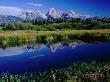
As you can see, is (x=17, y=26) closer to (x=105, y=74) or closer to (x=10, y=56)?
(x=10, y=56)

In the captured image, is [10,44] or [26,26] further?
[26,26]

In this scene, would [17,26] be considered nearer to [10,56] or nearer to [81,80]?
[10,56]

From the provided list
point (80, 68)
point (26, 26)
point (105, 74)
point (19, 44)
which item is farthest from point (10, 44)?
point (26, 26)

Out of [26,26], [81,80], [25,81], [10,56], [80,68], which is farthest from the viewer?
[26,26]

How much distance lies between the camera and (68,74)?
46.4ft

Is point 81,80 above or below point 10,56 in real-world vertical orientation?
above

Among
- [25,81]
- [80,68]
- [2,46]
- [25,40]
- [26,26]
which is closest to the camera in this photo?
[25,81]

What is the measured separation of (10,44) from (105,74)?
90.0ft

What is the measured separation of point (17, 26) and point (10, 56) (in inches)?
2409

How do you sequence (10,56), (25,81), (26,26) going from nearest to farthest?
(25,81), (10,56), (26,26)

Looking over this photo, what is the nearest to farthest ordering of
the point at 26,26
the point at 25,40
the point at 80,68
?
the point at 80,68 → the point at 25,40 → the point at 26,26

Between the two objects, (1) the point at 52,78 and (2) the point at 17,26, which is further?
(2) the point at 17,26

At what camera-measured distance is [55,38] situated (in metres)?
45.1

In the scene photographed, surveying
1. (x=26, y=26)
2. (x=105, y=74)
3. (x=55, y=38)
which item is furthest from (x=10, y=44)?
(x=26, y=26)
